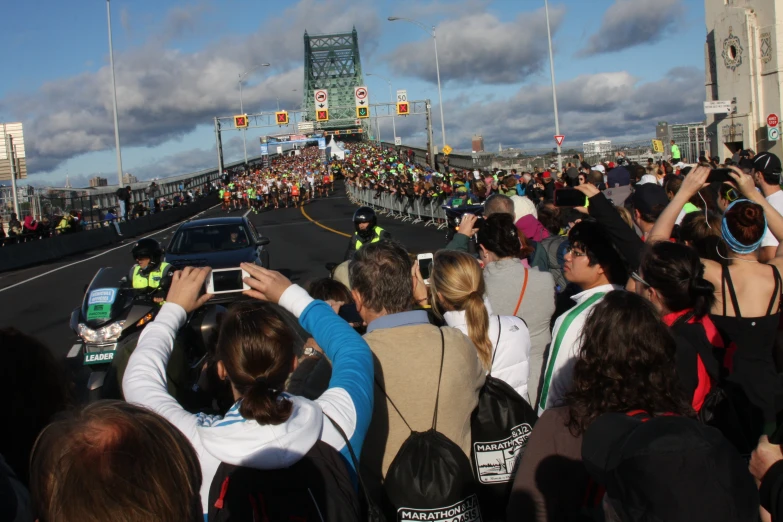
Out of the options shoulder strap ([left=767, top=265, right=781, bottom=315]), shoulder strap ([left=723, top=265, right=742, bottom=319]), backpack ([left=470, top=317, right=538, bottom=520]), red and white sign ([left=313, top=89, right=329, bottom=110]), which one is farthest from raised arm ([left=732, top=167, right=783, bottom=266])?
red and white sign ([left=313, top=89, right=329, bottom=110])

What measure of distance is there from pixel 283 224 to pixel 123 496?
1292 inches

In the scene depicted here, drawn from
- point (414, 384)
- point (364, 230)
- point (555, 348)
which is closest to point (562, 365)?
point (555, 348)

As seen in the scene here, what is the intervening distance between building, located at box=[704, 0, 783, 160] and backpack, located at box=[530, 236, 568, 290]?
29576 mm

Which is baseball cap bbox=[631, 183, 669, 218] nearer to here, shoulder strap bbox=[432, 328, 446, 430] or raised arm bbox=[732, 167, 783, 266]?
Result: raised arm bbox=[732, 167, 783, 266]

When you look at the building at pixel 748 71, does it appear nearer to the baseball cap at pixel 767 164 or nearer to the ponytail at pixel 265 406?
the baseball cap at pixel 767 164

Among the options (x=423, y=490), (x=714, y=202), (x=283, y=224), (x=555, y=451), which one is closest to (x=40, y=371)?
(x=423, y=490)

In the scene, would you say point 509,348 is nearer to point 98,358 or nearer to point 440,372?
point 440,372

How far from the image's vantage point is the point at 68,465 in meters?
1.50

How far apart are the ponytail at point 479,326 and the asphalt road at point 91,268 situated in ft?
13.1

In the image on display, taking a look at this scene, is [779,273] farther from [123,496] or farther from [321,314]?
[123,496]

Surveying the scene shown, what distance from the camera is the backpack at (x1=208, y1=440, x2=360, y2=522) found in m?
2.13

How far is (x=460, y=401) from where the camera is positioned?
10.4 ft

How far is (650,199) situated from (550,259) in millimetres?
1234

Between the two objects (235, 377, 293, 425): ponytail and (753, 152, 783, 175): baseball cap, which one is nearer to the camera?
(235, 377, 293, 425): ponytail
